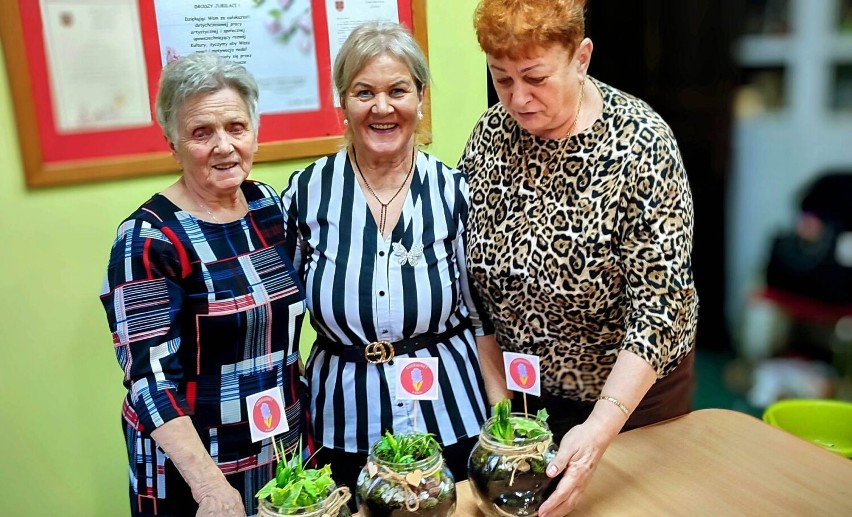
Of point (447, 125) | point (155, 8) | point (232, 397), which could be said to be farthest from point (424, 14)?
point (232, 397)

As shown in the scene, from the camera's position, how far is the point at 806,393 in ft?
11.4

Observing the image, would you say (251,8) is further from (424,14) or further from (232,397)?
(232,397)

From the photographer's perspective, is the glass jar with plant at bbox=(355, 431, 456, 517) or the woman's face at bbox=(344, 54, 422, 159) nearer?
the glass jar with plant at bbox=(355, 431, 456, 517)

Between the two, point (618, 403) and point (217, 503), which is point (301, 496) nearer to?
point (217, 503)

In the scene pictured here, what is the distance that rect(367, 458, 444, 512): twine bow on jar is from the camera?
3.70ft

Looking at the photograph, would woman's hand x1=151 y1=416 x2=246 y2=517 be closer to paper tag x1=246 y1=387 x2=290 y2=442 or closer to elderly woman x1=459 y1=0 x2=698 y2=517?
paper tag x1=246 y1=387 x2=290 y2=442

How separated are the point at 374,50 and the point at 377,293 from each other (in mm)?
504

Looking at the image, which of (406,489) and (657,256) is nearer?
(406,489)

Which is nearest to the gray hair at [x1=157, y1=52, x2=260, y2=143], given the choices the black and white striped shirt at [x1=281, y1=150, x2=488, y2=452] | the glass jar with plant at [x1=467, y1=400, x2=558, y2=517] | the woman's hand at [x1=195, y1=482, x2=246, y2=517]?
the black and white striped shirt at [x1=281, y1=150, x2=488, y2=452]

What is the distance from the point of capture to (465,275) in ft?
5.37

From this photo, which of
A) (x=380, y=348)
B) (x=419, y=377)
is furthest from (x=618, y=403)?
(x=380, y=348)

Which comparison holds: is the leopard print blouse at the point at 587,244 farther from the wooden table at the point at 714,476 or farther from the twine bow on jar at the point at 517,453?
the twine bow on jar at the point at 517,453

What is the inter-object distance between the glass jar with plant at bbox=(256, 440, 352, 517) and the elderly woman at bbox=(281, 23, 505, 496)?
42 centimetres

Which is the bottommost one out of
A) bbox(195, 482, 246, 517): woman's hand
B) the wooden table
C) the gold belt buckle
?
the wooden table
